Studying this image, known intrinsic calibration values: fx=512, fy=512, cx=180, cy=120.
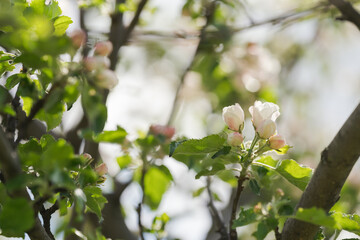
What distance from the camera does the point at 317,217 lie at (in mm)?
1200

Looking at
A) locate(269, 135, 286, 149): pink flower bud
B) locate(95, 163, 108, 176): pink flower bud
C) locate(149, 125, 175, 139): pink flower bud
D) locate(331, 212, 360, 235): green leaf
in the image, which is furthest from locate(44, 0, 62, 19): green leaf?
locate(331, 212, 360, 235): green leaf

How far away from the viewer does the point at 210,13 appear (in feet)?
9.20

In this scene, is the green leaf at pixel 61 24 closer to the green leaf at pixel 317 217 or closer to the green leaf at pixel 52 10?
the green leaf at pixel 52 10

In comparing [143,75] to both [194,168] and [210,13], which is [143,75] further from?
[194,168]

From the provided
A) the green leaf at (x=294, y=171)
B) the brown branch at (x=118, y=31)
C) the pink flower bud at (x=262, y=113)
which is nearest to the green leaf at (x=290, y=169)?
the green leaf at (x=294, y=171)

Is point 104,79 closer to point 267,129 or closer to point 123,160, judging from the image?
point 267,129

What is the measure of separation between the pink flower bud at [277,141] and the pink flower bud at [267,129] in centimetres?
1

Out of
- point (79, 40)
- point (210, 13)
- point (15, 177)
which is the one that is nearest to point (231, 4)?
point (210, 13)

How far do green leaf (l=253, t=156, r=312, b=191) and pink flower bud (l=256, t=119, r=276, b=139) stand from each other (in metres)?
0.06

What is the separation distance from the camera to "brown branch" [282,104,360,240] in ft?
4.00

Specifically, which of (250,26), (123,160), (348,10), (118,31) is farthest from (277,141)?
(118,31)

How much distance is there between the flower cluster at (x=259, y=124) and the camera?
142 cm

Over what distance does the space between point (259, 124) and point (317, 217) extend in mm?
Result: 361

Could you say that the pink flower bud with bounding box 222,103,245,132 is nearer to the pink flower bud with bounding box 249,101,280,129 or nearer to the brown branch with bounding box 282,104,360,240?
the pink flower bud with bounding box 249,101,280,129
